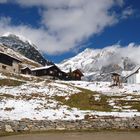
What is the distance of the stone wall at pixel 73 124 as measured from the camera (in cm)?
4744

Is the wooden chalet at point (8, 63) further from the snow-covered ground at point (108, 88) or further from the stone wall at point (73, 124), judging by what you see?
the stone wall at point (73, 124)

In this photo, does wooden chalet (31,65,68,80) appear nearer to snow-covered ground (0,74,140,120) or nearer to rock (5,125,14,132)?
snow-covered ground (0,74,140,120)

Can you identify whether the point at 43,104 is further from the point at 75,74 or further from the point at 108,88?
the point at 75,74

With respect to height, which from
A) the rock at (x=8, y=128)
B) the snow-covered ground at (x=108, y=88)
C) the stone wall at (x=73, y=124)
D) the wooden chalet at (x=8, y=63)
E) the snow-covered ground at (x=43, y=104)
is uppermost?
the wooden chalet at (x=8, y=63)

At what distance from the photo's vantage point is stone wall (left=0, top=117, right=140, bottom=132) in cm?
4744

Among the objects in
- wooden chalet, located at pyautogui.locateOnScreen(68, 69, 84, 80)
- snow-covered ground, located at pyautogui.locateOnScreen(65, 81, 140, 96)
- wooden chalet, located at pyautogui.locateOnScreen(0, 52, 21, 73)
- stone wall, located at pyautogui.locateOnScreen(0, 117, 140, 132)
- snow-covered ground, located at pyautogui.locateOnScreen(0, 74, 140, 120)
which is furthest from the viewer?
wooden chalet, located at pyautogui.locateOnScreen(68, 69, 84, 80)

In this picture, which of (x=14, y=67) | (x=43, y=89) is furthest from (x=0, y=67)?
(x=43, y=89)

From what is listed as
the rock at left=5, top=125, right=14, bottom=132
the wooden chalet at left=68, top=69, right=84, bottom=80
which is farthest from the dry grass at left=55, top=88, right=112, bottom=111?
the wooden chalet at left=68, top=69, right=84, bottom=80

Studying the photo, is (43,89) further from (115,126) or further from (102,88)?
(115,126)

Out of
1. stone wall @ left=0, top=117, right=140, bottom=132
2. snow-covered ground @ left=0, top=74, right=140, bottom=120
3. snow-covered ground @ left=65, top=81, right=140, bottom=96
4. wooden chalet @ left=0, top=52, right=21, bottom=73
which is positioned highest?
wooden chalet @ left=0, top=52, right=21, bottom=73

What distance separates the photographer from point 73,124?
49094 millimetres

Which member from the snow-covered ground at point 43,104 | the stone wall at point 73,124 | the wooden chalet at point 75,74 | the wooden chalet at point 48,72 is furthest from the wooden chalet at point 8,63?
the stone wall at point 73,124

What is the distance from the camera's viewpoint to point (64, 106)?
6612 centimetres

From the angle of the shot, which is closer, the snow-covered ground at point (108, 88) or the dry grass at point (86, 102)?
the dry grass at point (86, 102)
